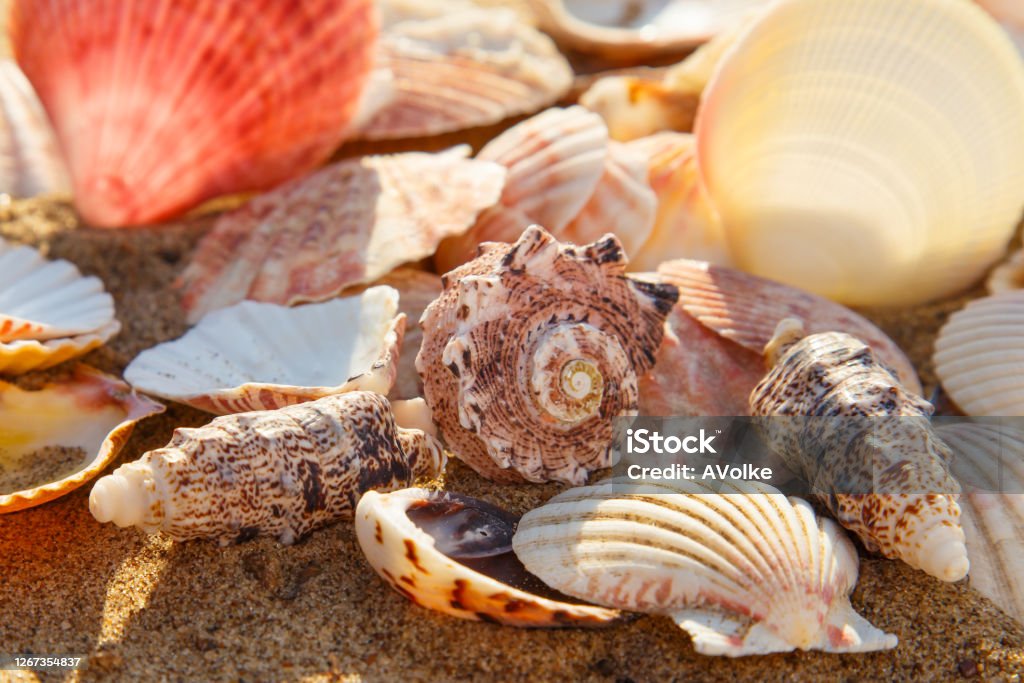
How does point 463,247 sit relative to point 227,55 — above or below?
below

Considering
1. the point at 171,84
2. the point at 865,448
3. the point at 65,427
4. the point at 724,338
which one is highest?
the point at 171,84

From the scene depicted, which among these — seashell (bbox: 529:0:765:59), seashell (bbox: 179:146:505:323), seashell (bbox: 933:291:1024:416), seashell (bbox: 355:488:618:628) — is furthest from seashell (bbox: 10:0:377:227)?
seashell (bbox: 933:291:1024:416)

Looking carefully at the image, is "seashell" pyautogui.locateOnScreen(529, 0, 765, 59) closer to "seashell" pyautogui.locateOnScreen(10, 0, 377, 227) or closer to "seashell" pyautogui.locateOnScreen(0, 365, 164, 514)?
"seashell" pyautogui.locateOnScreen(10, 0, 377, 227)

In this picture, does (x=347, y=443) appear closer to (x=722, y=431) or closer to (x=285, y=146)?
(x=722, y=431)

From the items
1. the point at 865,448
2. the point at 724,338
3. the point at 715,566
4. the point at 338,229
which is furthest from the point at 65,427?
the point at 865,448

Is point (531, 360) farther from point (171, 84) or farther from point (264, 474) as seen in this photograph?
point (171, 84)

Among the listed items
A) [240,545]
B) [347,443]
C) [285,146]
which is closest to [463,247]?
[285,146]
